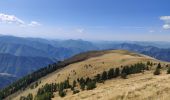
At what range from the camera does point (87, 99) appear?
4406 centimetres

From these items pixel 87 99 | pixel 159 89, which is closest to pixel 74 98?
pixel 87 99

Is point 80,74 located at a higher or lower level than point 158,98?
lower

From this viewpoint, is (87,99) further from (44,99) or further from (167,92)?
(44,99)

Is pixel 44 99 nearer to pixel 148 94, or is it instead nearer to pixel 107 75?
pixel 148 94

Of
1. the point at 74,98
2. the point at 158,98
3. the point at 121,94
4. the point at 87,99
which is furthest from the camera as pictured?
the point at 74,98

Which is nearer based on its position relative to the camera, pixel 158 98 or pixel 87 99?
pixel 158 98

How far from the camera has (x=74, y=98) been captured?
Result: 1923 inches

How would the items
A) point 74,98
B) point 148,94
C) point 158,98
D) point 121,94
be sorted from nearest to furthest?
point 158,98
point 148,94
point 121,94
point 74,98

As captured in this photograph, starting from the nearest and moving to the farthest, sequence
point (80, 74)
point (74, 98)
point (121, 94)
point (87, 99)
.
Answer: point (121, 94) → point (87, 99) → point (74, 98) → point (80, 74)

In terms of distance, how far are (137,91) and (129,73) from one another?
46241 millimetres

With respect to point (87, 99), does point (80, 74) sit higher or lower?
lower

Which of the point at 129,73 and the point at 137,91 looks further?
the point at 129,73

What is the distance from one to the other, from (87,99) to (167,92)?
1280 cm

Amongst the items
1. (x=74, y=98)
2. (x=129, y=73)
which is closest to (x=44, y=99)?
(x=74, y=98)
